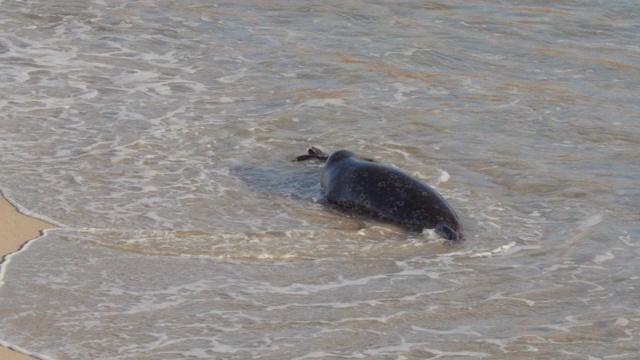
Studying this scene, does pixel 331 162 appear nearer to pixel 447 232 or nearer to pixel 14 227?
pixel 447 232

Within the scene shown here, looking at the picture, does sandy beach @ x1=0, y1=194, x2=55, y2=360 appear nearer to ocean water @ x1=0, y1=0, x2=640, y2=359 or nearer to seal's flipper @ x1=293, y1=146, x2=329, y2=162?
ocean water @ x1=0, y1=0, x2=640, y2=359

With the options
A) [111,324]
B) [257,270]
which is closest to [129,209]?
[257,270]

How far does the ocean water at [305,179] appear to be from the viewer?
494cm

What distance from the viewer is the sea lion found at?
627 cm

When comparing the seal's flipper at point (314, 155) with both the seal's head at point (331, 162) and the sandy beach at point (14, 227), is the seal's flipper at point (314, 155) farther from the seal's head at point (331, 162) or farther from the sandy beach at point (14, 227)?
the sandy beach at point (14, 227)

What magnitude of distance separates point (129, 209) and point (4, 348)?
1990mm

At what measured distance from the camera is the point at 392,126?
857 centimetres

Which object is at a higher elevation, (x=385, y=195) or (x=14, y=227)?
(x=385, y=195)

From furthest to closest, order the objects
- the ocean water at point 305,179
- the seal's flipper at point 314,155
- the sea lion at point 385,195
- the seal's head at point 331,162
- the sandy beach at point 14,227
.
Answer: the seal's flipper at point 314,155
the seal's head at point 331,162
the sea lion at point 385,195
the sandy beach at point 14,227
the ocean water at point 305,179

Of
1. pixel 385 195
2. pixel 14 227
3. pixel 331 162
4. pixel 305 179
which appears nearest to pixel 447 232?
pixel 385 195

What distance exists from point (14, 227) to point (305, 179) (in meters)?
1.94

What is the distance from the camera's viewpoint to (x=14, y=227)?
6035mm

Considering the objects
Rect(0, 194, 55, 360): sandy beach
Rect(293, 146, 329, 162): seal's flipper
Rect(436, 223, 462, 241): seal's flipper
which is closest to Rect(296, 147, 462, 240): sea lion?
Rect(436, 223, 462, 241): seal's flipper

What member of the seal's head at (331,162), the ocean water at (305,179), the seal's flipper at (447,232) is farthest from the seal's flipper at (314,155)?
the seal's flipper at (447,232)
